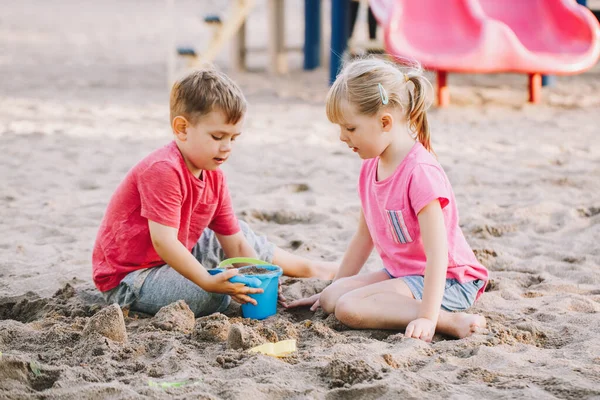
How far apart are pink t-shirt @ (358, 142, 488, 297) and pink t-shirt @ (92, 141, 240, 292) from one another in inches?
24.4

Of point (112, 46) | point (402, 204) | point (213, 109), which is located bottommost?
point (112, 46)

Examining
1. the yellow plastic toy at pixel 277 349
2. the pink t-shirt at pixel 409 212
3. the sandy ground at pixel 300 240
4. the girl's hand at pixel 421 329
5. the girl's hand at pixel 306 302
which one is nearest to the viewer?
the sandy ground at pixel 300 240

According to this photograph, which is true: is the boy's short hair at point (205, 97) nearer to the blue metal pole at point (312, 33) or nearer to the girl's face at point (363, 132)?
the girl's face at point (363, 132)

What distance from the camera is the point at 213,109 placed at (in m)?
2.74

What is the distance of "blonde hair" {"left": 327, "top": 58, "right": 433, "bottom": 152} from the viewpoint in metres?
2.66

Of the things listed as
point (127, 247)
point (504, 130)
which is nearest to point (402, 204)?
point (127, 247)

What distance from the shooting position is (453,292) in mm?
2846

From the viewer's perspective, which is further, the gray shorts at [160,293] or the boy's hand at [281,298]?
the boy's hand at [281,298]

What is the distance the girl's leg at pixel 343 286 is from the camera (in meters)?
2.90

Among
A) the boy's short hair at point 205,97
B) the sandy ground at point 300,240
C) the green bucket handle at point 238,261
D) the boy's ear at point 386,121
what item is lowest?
the sandy ground at point 300,240

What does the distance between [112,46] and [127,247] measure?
32.7 feet

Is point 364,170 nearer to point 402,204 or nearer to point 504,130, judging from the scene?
point 402,204

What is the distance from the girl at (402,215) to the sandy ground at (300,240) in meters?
0.10

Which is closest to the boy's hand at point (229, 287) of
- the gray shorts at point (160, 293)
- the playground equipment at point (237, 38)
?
the gray shorts at point (160, 293)
